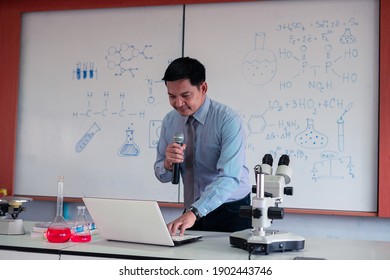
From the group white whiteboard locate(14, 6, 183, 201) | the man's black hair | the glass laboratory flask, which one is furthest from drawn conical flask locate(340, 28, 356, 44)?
the glass laboratory flask

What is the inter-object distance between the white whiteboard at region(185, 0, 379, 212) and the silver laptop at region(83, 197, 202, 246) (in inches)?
67.6

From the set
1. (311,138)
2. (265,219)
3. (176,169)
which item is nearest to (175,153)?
(176,169)

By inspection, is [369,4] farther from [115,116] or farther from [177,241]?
[177,241]

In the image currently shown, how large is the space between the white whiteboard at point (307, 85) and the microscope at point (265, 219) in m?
1.62

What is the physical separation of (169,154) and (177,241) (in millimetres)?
415

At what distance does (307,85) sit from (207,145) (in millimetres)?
1339

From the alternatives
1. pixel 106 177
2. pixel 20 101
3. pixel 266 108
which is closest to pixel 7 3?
pixel 20 101

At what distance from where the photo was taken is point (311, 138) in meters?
3.70

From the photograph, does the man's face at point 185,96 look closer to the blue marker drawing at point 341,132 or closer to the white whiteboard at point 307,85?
the white whiteboard at point 307,85

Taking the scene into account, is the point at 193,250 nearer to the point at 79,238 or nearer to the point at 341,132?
the point at 79,238

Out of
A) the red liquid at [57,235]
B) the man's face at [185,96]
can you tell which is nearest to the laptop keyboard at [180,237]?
the red liquid at [57,235]

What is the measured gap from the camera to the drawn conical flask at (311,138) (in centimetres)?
368

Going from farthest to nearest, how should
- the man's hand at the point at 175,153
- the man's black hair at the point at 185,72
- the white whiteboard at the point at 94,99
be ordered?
the white whiteboard at the point at 94,99 < the man's black hair at the point at 185,72 < the man's hand at the point at 175,153
